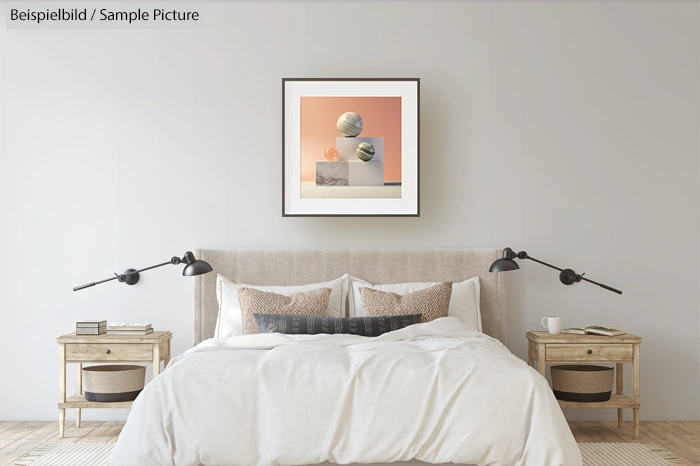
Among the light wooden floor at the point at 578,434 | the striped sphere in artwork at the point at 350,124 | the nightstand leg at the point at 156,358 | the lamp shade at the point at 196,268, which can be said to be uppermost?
the striped sphere in artwork at the point at 350,124

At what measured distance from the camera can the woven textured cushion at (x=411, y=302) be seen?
4.21 metres

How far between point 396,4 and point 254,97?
1.17m

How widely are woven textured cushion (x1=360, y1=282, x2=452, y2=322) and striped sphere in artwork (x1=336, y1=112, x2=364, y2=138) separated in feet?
3.57

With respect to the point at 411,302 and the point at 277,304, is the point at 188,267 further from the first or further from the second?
the point at 411,302

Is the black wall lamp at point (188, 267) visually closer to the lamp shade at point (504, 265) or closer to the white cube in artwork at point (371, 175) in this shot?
the white cube in artwork at point (371, 175)

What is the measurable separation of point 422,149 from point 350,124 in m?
0.53

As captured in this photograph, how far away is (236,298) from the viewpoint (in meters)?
4.46

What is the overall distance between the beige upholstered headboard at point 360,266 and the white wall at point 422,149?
0.13 metres

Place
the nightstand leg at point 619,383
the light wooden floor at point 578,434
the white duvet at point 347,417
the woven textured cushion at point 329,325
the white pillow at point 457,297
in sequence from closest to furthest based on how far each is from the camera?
the white duvet at point 347,417 < the woven textured cushion at point 329,325 < the light wooden floor at point 578,434 < the white pillow at point 457,297 < the nightstand leg at point 619,383

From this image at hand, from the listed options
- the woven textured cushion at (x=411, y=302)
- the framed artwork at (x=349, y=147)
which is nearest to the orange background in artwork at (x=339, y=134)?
the framed artwork at (x=349, y=147)

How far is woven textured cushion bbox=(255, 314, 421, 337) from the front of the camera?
3967 millimetres

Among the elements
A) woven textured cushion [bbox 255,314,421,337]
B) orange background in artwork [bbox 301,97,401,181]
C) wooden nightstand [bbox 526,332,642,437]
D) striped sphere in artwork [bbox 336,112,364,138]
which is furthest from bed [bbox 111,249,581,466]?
striped sphere in artwork [bbox 336,112,364,138]

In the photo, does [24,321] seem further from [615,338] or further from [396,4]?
[615,338]

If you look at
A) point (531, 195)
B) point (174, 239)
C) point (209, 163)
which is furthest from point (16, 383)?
point (531, 195)
